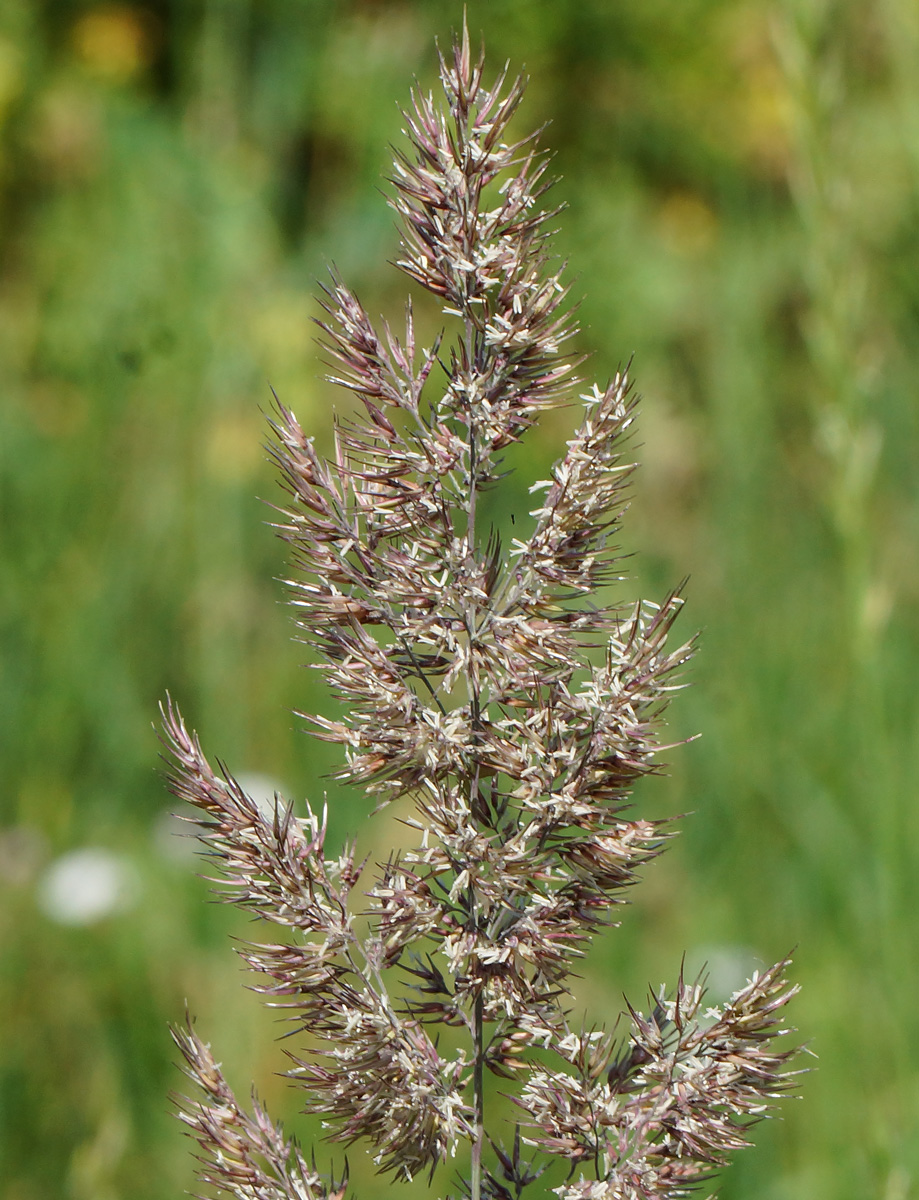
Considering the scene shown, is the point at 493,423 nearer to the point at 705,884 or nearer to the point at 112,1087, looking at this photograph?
the point at 112,1087

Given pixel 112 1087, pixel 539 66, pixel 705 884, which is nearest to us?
pixel 112 1087

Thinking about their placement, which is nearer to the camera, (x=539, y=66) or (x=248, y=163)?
(x=248, y=163)

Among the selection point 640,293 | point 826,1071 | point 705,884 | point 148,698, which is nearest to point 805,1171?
point 826,1071

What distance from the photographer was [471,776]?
0.91m

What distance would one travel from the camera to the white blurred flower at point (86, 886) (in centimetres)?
350

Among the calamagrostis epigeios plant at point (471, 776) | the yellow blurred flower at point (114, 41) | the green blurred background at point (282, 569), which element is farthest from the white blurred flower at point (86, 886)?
the yellow blurred flower at point (114, 41)

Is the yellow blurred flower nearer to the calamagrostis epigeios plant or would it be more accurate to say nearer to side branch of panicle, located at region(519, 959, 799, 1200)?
the calamagrostis epigeios plant

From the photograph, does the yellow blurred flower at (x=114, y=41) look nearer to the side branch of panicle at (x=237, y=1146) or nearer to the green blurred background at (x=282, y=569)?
the green blurred background at (x=282, y=569)

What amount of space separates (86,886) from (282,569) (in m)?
2.16

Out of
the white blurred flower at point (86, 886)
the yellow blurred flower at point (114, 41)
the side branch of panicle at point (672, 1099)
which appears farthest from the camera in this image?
the yellow blurred flower at point (114, 41)

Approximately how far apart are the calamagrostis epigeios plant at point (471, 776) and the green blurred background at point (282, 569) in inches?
21.0

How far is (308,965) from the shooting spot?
2.91 feet

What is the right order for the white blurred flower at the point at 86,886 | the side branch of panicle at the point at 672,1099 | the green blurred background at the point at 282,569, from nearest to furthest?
the side branch of panicle at the point at 672,1099 < the green blurred background at the point at 282,569 < the white blurred flower at the point at 86,886

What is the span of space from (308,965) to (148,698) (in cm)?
375
